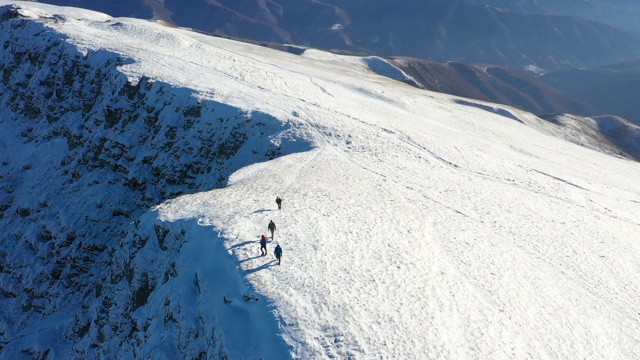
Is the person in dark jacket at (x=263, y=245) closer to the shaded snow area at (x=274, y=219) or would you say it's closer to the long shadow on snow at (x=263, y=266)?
the shaded snow area at (x=274, y=219)

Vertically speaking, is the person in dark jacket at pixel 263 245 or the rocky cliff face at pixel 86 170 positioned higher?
the person in dark jacket at pixel 263 245

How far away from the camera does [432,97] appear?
74188 mm

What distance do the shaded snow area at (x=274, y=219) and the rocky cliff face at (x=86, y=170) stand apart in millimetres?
192

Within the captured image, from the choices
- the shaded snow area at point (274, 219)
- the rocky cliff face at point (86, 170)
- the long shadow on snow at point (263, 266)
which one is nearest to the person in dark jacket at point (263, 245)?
the shaded snow area at point (274, 219)

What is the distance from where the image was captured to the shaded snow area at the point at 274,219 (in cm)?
1845

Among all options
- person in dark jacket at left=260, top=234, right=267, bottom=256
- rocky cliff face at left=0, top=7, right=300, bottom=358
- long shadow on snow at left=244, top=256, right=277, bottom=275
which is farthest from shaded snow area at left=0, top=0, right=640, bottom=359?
person in dark jacket at left=260, top=234, right=267, bottom=256

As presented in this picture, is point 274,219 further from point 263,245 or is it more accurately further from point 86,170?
point 86,170

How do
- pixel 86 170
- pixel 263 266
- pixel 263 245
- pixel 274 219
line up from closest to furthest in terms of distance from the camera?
pixel 263 266 < pixel 263 245 < pixel 274 219 < pixel 86 170

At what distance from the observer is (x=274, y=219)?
2355 centimetres

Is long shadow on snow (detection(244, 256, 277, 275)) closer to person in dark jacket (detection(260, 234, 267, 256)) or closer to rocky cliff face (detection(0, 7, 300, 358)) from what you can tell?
person in dark jacket (detection(260, 234, 267, 256))

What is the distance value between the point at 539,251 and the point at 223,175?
932 inches

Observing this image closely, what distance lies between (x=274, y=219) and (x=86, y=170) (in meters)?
26.3

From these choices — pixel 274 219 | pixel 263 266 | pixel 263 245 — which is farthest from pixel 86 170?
pixel 263 266

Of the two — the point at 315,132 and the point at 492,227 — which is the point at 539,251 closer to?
the point at 492,227
